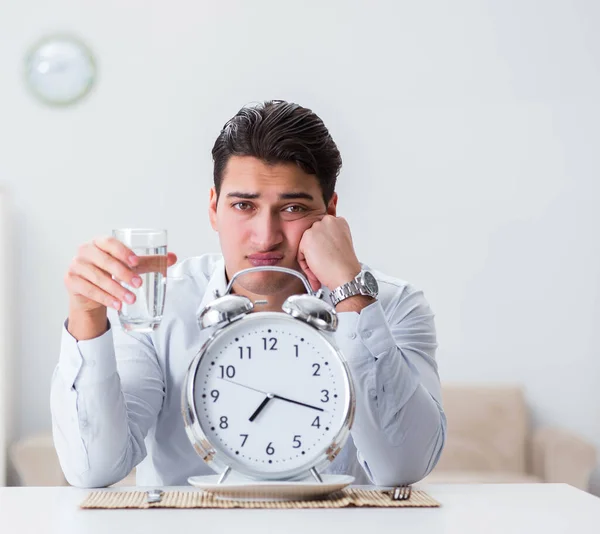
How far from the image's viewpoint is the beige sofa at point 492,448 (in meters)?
3.87

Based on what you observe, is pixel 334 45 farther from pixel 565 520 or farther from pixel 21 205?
pixel 565 520

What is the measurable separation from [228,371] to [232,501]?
0.16 metres

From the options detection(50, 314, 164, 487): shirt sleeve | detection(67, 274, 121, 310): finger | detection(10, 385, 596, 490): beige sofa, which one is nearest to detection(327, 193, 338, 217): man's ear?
detection(50, 314, 164, 487): shirt sleeve

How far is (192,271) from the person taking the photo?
6.16 feet

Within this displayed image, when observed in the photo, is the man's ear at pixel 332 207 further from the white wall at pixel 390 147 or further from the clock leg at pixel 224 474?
the white wall at pixel 390 147

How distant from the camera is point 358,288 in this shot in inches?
53.6

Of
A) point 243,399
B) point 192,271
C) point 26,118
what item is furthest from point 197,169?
point 243,399

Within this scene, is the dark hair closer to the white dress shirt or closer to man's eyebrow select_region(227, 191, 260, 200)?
man's eyebrow select_region(227, 191, 260, 200)

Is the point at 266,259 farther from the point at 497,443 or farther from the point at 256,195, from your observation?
the point at 497,443

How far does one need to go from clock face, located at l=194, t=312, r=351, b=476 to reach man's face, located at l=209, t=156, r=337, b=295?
0.45 m

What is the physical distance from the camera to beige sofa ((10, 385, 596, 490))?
12.7ft

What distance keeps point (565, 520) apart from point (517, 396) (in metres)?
3.21

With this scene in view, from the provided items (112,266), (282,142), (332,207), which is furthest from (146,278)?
(332,207)

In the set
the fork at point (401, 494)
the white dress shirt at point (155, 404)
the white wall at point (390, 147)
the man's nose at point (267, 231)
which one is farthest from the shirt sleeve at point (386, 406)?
the white wall at point (390, 147)
